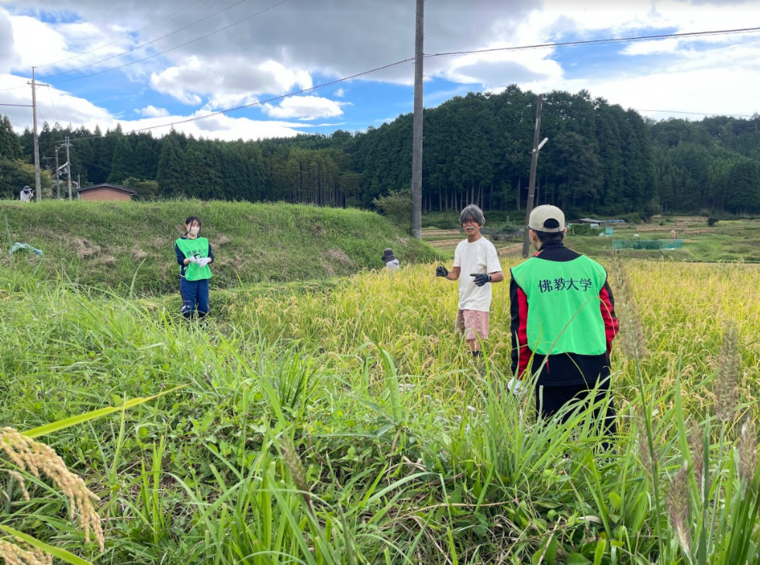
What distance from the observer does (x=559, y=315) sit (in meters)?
2.63

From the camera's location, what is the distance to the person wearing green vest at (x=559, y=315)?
8.59ft

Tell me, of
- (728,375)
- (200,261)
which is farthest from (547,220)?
(200,261)

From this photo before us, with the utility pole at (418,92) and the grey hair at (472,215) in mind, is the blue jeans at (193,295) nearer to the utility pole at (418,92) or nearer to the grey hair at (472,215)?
the grey hair at (472,215)

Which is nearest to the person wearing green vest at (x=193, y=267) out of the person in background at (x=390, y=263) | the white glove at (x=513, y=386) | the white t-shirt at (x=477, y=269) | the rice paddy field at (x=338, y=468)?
the rice paddy field at (x=338, y=468)

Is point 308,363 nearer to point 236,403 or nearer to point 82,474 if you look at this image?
point 236,403

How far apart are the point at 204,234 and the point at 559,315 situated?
35.6 feet

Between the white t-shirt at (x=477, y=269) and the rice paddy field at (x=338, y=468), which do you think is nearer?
the rice paddy field at (x=338, y=468)

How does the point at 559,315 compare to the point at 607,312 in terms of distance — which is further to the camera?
the point at 607,312

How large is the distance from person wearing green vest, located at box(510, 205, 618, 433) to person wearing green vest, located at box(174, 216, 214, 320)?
4.90 m

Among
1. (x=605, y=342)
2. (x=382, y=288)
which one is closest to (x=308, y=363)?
(x=605, y=342)

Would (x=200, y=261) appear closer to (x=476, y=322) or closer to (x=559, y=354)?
(x=476, y=322)

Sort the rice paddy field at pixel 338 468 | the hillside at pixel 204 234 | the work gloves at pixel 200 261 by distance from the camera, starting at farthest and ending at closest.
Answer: the hillside at pixel 204 234 → the work gloves at pixel 200 261 → the rice paddy field at pixel 338 468

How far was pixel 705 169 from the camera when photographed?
51688mm

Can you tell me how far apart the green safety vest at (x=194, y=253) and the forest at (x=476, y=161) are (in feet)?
57.7
